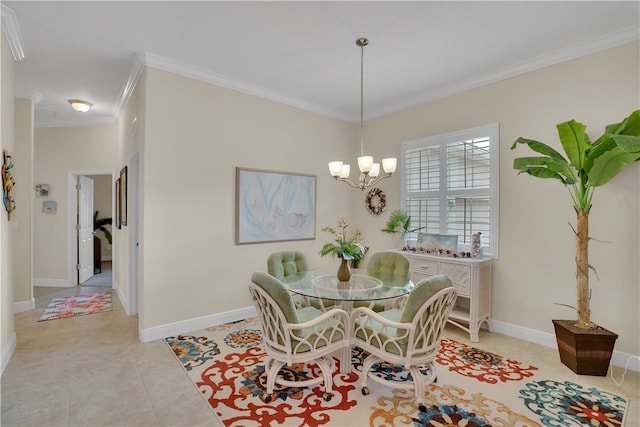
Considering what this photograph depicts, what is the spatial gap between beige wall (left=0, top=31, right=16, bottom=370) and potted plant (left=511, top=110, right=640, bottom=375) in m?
4.56

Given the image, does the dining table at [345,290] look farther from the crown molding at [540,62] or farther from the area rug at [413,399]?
the crown molding at [540,62]

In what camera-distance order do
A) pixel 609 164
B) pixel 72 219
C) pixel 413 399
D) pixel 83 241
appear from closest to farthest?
pixel 413 399
pixel 609 164
pixel 72 219
pixel 83 241

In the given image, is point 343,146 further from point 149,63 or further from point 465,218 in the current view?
point 149,63

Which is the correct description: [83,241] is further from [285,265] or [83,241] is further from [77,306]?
[285,265]

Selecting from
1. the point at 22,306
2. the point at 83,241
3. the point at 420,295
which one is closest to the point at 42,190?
the point at 83,241

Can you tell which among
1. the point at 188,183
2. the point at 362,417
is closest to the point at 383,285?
the point at 362,417

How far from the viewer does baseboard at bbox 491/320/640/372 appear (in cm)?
277

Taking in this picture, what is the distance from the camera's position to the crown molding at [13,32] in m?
2.54

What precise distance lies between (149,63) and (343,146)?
2.92m

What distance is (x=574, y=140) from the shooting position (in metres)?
2.64

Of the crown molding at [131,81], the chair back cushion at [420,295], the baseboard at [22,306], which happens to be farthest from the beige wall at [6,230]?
the chair back cushion at [420,295]

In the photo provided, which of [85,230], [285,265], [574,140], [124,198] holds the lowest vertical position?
[285,265]

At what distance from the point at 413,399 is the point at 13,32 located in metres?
4.51

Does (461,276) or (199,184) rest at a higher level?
(199,184)
